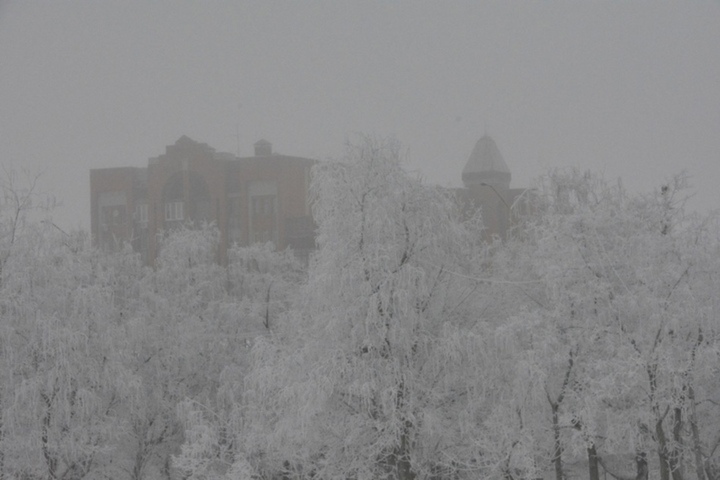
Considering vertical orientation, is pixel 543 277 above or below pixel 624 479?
above

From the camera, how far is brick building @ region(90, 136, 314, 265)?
Answer: 7056 centimetres

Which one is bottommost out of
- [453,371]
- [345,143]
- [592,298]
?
[453,371]

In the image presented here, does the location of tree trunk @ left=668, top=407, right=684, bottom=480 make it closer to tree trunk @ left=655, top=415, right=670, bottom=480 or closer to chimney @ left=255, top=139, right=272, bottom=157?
tree trunk @ left=655, top=415, right=670, bottom=480

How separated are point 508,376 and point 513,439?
6.05 ft

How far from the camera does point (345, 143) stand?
24.2m

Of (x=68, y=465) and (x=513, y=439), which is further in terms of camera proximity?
(x=68, y=465)

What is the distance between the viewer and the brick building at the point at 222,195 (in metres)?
70.6

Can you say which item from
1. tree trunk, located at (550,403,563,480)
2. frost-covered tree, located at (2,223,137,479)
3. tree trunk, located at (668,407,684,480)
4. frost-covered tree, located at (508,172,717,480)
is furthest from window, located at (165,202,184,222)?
tree trunk, located at (668,407,684,480)

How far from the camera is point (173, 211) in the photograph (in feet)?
241

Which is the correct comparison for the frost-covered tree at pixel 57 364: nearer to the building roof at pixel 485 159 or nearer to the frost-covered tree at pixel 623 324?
the frost-covered tree at pixel 623 324

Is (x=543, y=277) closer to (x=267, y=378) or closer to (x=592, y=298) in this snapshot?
(x=592, y=298)

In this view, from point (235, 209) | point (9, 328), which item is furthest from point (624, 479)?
point (235, 209)

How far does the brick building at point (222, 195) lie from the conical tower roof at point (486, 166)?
18585 mm

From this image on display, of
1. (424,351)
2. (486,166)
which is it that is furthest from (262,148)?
(424,351)
